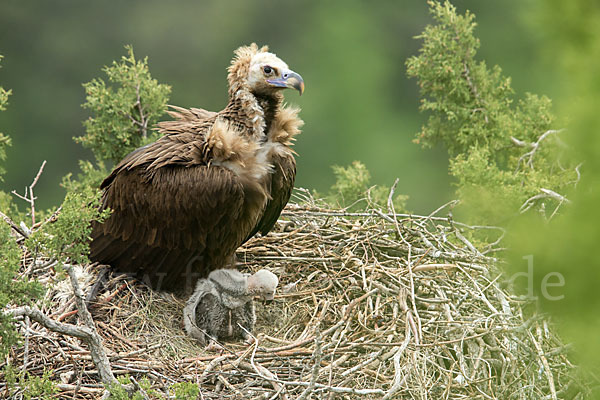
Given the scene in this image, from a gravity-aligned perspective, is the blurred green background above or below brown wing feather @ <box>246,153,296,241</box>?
above

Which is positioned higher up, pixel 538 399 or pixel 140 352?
pixel 538 399

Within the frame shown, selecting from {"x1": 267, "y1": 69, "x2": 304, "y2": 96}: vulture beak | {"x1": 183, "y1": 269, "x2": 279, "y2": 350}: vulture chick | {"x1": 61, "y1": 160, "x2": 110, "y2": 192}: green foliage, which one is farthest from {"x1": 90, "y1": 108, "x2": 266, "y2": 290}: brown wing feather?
{"x1": 61, "y1": 160, "x2": 110, "y2": 192}: green foliage

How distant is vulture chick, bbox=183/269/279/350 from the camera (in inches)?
141

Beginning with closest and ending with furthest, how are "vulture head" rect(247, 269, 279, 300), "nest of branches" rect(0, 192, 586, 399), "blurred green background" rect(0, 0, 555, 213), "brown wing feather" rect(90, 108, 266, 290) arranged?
"nest of branches" rect(0, 192, 586, 399)
"brown wing feather" rect(90, 108, 266, 290)
"vulture head" rect(247, 269, 279, 300)
"blurred green background" rect(0, 0, 555, 213)

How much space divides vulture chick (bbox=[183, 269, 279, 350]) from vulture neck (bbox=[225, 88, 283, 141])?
761 millimetres

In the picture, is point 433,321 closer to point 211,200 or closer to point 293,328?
point 293,328

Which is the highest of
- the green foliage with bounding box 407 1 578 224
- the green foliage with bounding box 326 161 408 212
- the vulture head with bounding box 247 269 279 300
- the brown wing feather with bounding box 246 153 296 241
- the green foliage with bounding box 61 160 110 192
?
the green foliage with bounding box 407 1 578 224

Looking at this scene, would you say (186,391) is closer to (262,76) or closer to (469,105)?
(262,76)

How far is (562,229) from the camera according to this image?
0.79 metres

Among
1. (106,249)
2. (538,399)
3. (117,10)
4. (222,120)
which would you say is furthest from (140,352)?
(117,10)

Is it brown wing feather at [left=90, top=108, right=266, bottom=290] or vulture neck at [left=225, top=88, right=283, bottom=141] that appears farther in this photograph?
vulture neck at [left=225, top=88, right=283, bottom=141]

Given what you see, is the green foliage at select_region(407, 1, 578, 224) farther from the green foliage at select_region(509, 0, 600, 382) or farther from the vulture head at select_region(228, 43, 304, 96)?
the green foliage at select_region(509, 0, 600, 382)

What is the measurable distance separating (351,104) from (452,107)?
36.8ft

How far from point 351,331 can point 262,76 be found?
4.63 feet
